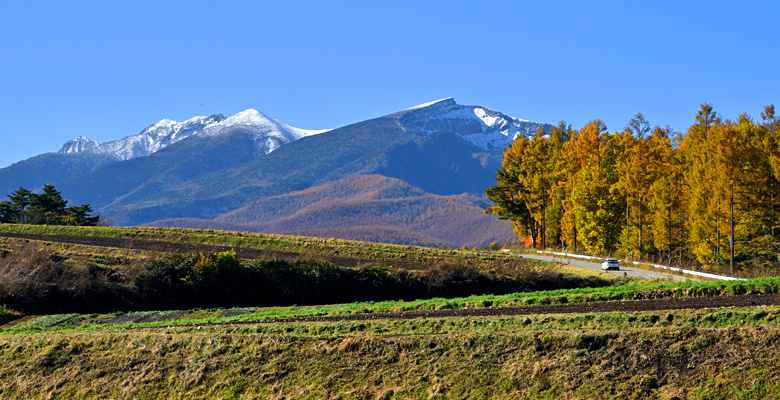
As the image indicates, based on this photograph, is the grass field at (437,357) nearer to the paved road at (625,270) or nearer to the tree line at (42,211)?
the paved road at (625,270)

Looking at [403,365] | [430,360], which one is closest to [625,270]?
[430,360]

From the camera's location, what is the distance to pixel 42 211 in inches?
4331

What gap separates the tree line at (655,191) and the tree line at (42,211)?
215 ft

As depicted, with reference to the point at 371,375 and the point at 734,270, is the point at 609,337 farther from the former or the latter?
the point at 734,270

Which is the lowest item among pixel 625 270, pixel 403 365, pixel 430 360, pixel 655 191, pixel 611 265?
pixel 403 365

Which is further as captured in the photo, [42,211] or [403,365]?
[42,211]

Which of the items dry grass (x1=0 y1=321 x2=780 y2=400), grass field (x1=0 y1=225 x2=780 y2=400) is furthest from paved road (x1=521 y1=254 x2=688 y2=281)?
dry grass (x1=0 y1=321 x2=780 y2=400)

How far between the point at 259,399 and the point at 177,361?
167 inches

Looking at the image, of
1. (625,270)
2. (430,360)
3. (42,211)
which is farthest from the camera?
(42,211)

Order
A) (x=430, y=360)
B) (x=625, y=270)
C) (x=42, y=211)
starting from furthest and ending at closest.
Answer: (x=42, y=211) → (x=625, y=270) → (x=430, y=360)

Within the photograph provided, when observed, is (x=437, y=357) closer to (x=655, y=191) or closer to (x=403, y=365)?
(x=403, y=365)

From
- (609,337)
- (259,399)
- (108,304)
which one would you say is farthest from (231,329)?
(108,304)

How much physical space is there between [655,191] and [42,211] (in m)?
90.5

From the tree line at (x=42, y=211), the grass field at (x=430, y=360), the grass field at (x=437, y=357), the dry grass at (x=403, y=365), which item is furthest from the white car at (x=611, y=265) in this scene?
the tree line at (x=42, y=211)
